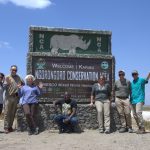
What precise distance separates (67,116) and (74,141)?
1.69 m

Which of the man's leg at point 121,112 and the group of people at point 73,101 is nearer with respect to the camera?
the group of people at point 73,101

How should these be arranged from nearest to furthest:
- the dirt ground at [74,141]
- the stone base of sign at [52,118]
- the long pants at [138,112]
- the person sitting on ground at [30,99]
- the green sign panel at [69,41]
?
1. the dirt ground at [74,141]
2. the person sitting on ground at [30,99]
3. the long pants at [138,112]
4. the stone base of sign at [52,118]
5. the green sign panel at [69,41]

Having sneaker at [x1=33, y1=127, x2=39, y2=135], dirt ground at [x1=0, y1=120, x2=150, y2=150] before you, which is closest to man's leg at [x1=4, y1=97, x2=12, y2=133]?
dirt ground at [x1=0, y1=120, x2=150, y2=150]

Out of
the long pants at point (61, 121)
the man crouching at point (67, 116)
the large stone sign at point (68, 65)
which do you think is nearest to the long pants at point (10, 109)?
the large stone sign at point (68, 65)

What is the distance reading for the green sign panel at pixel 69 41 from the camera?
13547mm

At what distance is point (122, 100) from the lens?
1284 cm

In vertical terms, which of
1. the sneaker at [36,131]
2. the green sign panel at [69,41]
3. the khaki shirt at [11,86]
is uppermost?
the green sign panel at [69,41]

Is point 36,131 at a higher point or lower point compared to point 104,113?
lower

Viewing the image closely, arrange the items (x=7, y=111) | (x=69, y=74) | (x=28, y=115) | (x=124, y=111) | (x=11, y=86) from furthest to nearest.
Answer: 1. (x=69, y=74)
2. (x=124, y=111)
3. (x=7, y=111)
4. (x=11, y=86)
5. (x=28, y=115)

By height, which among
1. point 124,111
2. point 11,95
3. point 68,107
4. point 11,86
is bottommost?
point 124,111

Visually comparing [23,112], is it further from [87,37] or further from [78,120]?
[87,37]

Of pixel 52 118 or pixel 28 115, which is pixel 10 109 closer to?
pixel 28 115

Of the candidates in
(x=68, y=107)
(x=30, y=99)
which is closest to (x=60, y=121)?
(x=68, y=107)

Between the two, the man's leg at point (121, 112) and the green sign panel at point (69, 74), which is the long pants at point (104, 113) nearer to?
the man's leg at point (121, 112)
